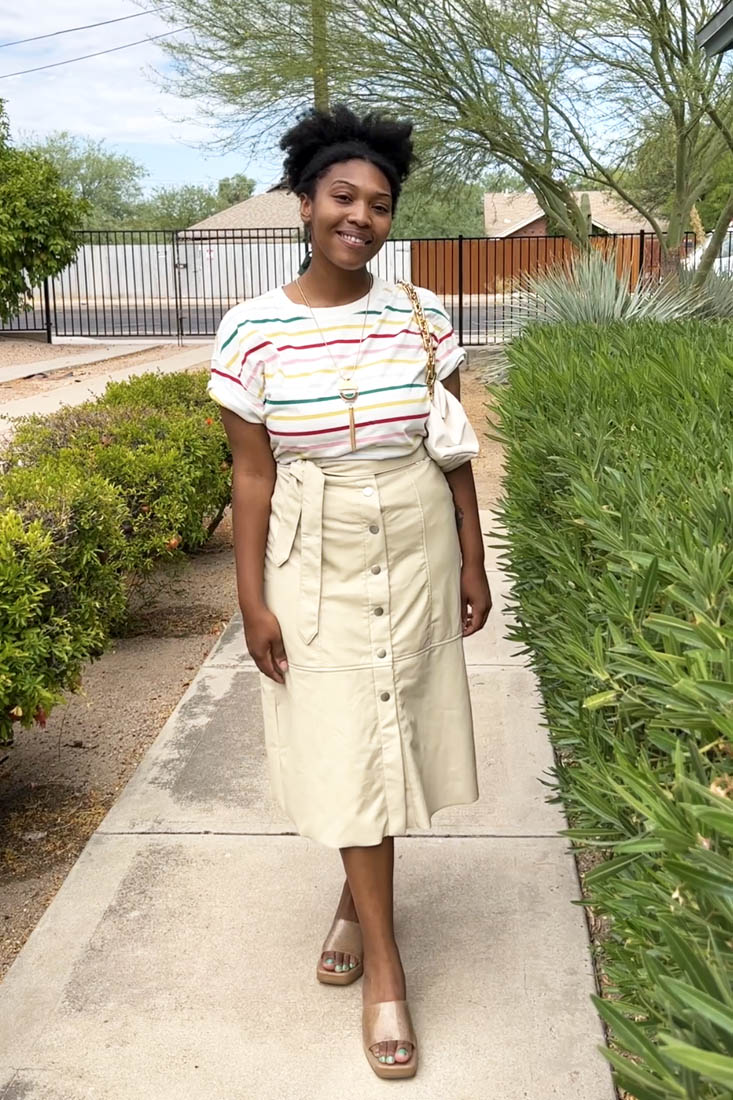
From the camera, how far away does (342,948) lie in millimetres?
2920

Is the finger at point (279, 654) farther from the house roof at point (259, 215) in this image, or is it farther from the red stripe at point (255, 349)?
the house roof at point (259, 215)

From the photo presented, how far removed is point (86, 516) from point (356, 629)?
164 cm

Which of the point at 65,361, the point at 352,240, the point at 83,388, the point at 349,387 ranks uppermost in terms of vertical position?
the point at 352,240

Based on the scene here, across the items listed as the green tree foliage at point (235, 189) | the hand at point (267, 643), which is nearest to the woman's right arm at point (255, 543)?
the hand at point (267, 643)

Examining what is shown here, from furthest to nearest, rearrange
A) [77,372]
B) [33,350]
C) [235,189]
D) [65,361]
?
[235,189]
[33,350]
[65,361]
[77,372]

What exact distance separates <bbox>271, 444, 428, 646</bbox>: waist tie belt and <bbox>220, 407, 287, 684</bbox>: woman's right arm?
0.06 meters

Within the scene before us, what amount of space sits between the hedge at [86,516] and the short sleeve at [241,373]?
1.03 metres

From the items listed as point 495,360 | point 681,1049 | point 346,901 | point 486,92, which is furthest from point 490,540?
point 486,92

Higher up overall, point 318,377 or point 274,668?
point 318,377

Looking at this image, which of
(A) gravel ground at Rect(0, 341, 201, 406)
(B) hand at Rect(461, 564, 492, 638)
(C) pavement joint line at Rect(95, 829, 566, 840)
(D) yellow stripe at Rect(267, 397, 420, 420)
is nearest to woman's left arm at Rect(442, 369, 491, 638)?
(B) hand at Rect(461, 564, 492, 638)

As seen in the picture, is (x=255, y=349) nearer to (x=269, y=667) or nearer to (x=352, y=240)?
(x=352, y=240)

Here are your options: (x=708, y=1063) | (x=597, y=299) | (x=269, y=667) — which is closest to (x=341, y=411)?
(x=269, y=667)

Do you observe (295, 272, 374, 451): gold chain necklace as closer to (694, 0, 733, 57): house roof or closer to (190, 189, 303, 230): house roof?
(694, 0, 733, 57): house roof

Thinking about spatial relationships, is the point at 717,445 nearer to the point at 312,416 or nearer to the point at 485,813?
the point at 312,416
